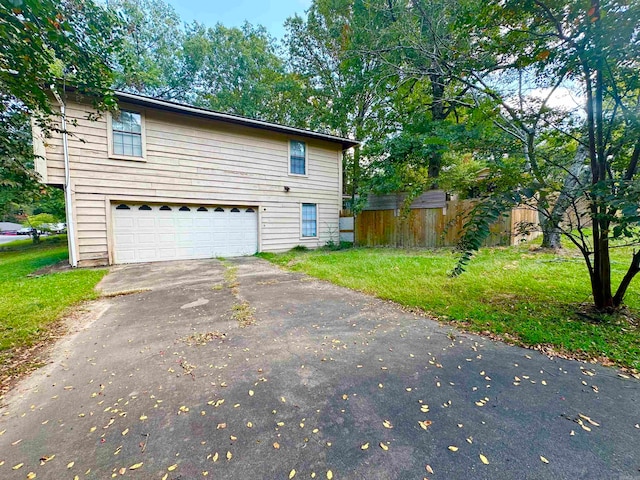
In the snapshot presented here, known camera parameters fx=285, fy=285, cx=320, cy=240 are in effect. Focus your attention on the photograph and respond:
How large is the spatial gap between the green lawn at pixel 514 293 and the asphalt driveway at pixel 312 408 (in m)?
0.54

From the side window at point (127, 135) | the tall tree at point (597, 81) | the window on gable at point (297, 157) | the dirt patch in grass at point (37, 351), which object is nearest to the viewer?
the dirt patch in grass at point (37, 351)

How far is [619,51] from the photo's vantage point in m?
2.94

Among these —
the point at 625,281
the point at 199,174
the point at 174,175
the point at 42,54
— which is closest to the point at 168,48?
the point at 199,174

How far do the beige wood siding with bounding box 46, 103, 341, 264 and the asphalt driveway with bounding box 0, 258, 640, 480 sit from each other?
18.7 ft

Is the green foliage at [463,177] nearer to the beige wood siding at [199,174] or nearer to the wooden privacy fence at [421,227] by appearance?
the wooden privacy fence at [421,227]

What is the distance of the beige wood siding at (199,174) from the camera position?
7762 mm

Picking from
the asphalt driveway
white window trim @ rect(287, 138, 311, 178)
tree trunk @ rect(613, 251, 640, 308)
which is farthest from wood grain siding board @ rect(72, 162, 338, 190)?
tree trunk @ rect(613, 251, 640, 308)

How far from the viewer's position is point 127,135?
834 cm

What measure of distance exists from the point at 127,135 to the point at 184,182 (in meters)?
1.94

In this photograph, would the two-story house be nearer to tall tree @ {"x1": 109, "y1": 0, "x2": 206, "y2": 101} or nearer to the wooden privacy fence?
the wooden privacy fence

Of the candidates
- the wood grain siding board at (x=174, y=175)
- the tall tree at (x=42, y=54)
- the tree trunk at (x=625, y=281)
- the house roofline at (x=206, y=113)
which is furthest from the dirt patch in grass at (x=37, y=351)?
the tree trunk at (x=625, y=281)

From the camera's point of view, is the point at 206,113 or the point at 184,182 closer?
the point at 206,113

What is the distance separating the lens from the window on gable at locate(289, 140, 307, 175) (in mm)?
11211

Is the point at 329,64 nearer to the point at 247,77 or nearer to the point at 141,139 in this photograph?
the point at 247,77
